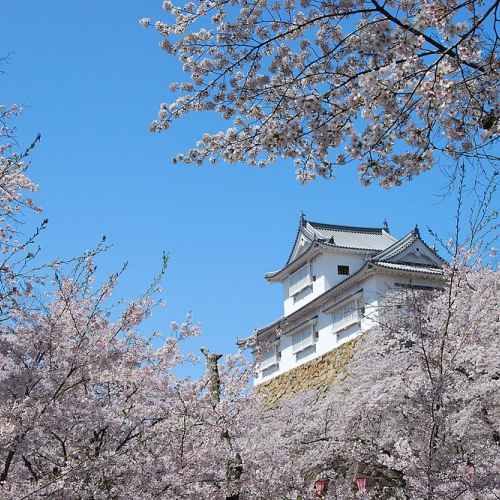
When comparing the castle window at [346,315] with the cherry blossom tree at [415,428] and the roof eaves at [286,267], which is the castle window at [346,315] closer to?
the roof eaves at [286,267]

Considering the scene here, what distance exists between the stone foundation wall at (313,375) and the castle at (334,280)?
13.5 inches

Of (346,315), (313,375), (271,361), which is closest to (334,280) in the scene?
(346,315)

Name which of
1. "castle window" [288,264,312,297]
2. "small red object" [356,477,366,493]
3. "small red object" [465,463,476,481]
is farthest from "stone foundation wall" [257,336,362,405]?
"small red object" [465,463,476,481]

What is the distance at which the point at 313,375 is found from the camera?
23.8 m

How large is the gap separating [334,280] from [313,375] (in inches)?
161

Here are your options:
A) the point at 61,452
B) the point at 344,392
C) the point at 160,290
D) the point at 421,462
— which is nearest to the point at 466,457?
the point at 421,462

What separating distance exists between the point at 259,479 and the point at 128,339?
2.47 metres

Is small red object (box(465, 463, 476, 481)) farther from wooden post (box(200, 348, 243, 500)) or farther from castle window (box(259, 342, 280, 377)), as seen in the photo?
castle window (box(259, 342, 280, 377))

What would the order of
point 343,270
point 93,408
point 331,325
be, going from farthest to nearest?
point 343,270
point 331,325
point 93,408

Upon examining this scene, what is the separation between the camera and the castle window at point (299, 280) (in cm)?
2662

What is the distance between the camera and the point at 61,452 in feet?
20.6

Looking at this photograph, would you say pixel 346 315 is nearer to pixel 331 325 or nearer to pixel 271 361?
pixel 331 325

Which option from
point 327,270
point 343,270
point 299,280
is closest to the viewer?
point 327,270

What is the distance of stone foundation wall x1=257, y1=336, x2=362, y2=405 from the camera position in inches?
862
